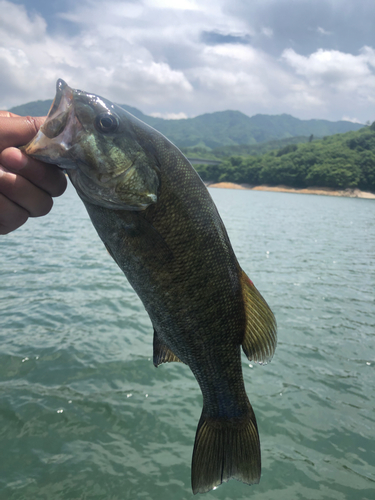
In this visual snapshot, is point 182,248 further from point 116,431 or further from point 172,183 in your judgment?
point 116,431

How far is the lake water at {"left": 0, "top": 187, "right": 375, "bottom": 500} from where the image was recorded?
475cm

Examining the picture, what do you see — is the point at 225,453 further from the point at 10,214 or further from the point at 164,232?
the point at 10,214

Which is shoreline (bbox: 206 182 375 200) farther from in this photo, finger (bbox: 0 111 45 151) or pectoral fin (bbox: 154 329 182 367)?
finger (bbox: 0 111 45 151)

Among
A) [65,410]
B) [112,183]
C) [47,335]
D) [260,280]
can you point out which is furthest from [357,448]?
[260,280]

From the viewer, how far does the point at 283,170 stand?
389 ft

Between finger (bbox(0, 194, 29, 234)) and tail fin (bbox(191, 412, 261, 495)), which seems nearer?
finger (bbox(0, 194, 29, 234))

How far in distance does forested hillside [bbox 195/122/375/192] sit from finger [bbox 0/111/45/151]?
10928cm

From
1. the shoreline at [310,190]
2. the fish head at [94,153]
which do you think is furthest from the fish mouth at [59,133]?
the shoreline at [310,190]

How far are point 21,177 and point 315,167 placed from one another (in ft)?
390

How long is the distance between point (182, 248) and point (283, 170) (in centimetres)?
12377

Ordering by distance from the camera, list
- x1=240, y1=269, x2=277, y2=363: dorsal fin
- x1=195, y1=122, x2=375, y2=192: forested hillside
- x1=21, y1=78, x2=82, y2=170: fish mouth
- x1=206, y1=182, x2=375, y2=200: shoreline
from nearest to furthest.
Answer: x1=21, y1=78, x2=82, y2=170: fish mouth, x1=240, y1=269, x2=277, y2=363: dorsal fin, x1=206, y1=182, x2=375, y2=200: shoreline, x1=195, y1=122, x2=375, y2=192: forested hillside

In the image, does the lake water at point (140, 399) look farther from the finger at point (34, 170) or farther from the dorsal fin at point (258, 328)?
the finger at point (34, 170)

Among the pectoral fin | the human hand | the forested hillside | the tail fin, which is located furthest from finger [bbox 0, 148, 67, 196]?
the forested hillside

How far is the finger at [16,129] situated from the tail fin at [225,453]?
232 cm
